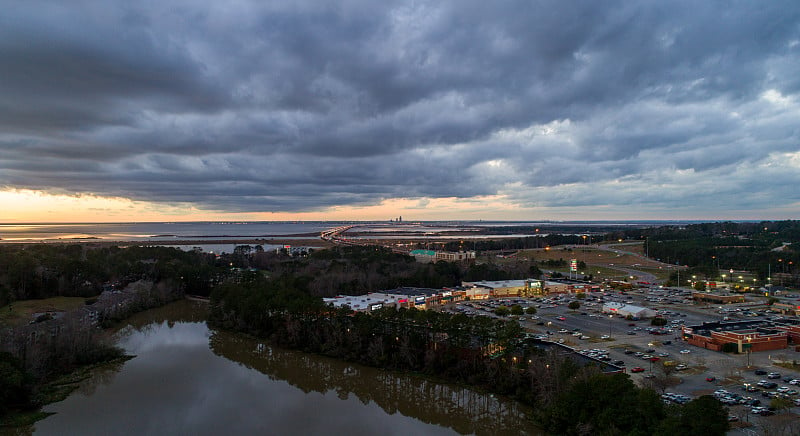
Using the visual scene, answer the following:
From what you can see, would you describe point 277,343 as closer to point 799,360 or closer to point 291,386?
point 291,386

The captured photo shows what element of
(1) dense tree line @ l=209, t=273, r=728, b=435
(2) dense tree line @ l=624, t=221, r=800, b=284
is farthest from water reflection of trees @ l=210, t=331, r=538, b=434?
(2) dense tree line @ l=624, t=221, r=800, b=284

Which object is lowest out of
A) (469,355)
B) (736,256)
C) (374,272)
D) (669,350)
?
(669,350)

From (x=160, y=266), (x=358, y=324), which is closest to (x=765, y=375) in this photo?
(x=358, y=324)

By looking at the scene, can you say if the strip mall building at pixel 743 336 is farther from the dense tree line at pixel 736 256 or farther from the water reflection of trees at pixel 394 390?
the dense tree line at pixel 736 256

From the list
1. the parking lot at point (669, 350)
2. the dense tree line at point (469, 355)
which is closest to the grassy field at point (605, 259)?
the parking lot at point (669, 350)

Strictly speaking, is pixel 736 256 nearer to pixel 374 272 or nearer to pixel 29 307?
pixel 374 272

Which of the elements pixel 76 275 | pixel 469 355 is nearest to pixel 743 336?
pixel 469 355
